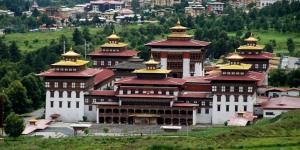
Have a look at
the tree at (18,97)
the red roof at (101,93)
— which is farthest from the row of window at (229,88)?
the tree at (18,97)

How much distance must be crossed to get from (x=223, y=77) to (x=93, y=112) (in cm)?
923

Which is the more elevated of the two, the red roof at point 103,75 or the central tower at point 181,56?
the central tower at point 181,56

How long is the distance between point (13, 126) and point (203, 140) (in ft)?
36.8

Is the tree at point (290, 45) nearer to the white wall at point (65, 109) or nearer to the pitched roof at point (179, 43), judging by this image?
the pitched roof at point (179, 43)

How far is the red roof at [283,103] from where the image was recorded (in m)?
60.2

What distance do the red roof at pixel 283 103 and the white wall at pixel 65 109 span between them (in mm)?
12362

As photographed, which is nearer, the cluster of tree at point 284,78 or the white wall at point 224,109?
the white wall at point 224,109

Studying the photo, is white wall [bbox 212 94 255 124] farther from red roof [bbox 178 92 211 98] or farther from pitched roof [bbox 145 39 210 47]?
pitched roof [bbox 145 39 210 47]

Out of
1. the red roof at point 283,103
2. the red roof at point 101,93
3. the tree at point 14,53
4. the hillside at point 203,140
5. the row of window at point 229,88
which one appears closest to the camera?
the hillside at point 203,140

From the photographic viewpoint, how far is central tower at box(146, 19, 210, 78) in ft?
231

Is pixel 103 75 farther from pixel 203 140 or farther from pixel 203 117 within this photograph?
pixel 203 140

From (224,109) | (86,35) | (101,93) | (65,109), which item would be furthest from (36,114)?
(86,35)

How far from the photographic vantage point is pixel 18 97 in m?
65.0

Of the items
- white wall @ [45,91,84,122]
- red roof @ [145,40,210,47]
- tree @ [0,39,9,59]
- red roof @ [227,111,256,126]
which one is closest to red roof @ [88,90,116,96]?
white wall @ [45,91,84,122]
